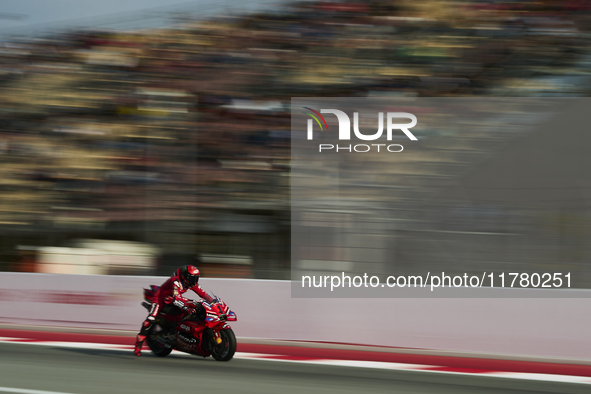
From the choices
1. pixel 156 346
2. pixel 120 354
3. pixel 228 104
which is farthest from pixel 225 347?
pixel 228 104

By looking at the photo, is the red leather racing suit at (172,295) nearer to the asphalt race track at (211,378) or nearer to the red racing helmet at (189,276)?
the red racing helmet at (189,276)

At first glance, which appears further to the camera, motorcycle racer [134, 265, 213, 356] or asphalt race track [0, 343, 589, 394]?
motorcycle racer [134, 265, 213, 356]

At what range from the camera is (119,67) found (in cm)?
1480

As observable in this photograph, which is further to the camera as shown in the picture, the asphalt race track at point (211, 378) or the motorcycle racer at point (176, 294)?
the motorcycle racer at point (176, 294)

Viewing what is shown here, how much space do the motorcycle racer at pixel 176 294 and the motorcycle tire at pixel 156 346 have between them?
0.78 ft

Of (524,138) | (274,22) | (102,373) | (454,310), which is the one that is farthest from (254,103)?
(102,373)

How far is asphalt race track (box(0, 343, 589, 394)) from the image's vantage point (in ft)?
22.7

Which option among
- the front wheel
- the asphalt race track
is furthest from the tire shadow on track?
the front wheel

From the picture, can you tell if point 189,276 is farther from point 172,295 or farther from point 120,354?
point 120,354

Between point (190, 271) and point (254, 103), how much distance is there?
5844mm

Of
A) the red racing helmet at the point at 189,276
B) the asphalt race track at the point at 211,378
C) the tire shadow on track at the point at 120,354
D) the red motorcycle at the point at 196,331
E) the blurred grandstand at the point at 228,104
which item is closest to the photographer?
the asphalt race track at the point at 211,378

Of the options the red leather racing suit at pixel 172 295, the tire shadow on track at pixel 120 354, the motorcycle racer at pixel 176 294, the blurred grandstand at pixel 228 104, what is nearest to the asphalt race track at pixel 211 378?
the tire shadow on track at pixel 120 354

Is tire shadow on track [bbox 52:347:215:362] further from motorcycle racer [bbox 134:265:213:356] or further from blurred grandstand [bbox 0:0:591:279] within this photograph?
blurred grandstand [bbox 0:0:591:279]

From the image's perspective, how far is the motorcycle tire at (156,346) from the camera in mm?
8805
